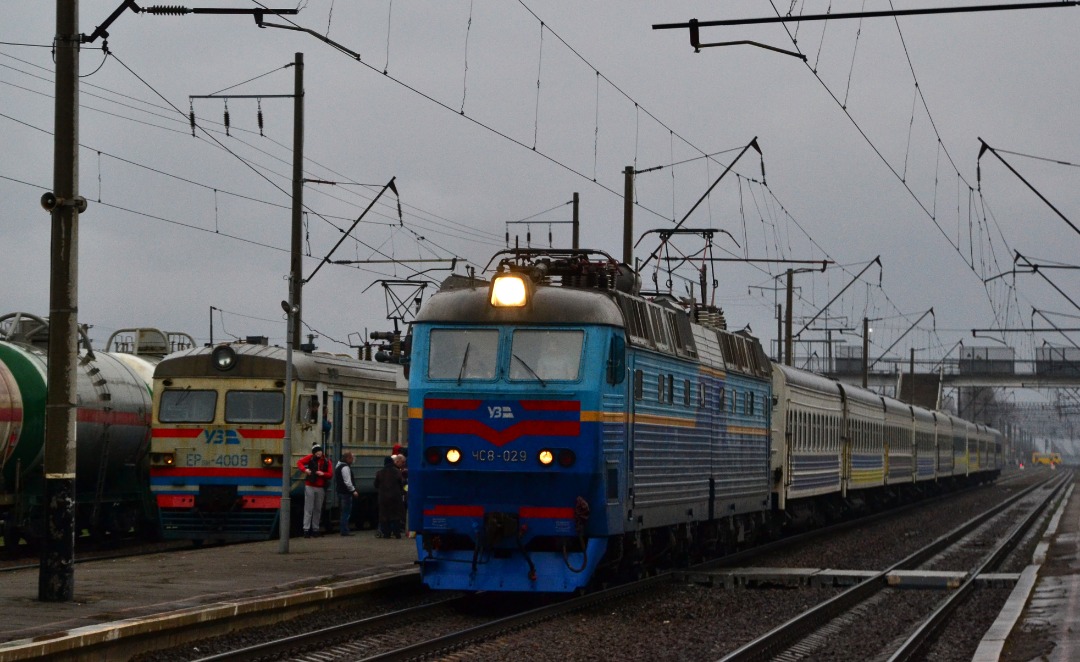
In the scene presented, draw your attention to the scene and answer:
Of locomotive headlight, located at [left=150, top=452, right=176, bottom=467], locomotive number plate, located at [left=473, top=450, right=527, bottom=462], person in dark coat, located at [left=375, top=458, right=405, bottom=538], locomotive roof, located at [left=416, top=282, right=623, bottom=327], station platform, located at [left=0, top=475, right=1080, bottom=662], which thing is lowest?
station platform, located at [left=0, top=475, right=1080, bottom=662]

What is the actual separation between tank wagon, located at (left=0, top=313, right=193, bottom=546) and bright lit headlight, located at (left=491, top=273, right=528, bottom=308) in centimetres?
702

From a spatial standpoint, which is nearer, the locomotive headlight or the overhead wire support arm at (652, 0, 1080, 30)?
the overhead wire support arm at (652, 0, 1080, 30)

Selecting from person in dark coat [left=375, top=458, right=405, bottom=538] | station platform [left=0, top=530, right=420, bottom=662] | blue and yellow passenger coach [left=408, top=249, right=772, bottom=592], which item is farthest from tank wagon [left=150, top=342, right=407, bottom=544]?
blue and yellow passenger coach [left=408, top=249, right=772, bottom=592]

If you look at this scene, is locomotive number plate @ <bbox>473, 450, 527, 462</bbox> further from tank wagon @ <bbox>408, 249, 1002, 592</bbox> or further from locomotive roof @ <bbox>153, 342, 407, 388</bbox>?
locomotive roof @ <bbox>153, 342, 407, 388</bbox>

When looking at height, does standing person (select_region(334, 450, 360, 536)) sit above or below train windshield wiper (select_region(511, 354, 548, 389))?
below

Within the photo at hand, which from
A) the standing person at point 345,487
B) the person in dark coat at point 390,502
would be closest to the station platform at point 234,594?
the person in dark coat at point 390,502

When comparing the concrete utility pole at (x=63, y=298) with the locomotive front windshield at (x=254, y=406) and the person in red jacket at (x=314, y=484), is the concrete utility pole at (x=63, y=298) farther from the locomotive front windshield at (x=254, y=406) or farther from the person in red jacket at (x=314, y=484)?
the locomotive front windshield at (x=254, y=406)

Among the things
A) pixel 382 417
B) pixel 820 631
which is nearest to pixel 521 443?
pixel 820 631

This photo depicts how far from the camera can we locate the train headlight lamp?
999 inches

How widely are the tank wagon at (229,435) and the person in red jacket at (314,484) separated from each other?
1.31 ft

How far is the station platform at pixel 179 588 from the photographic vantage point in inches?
478

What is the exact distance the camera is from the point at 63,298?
14781 mm

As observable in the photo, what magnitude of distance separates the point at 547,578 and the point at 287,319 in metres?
6.95

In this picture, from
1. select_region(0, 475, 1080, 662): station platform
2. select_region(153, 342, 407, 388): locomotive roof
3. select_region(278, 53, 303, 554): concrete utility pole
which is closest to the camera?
select_region(0, 475, 1080, 662): station platform
